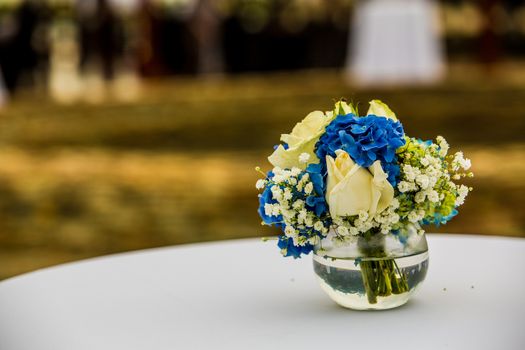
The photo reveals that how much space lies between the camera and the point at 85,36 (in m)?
10.1

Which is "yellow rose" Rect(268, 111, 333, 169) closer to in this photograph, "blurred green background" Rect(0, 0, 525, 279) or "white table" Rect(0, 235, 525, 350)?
"white table" Rect(0, 235, 525, 350)

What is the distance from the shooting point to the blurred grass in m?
3.67

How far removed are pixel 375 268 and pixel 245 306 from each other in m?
0.19

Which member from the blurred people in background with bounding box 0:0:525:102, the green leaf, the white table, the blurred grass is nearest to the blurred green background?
the blurred grass

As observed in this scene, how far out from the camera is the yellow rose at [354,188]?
105 cm

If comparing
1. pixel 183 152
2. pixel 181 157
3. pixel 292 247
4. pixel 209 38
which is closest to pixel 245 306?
pixel 292 247

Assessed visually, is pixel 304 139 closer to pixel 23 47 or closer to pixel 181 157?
pixel 181 157

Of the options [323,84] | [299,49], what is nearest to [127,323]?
[323,84]

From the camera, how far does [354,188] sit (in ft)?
3.45

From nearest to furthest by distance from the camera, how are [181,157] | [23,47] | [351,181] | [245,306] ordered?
[351,181] → [245,306] → [181,157] → [23,47]

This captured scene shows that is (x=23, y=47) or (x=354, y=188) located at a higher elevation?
(x=23, y=47)

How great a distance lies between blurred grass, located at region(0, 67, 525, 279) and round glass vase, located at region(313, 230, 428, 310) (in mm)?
2327

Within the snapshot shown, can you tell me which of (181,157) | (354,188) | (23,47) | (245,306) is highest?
(23,47)

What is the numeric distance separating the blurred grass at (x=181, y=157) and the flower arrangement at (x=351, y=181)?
7.60ft
